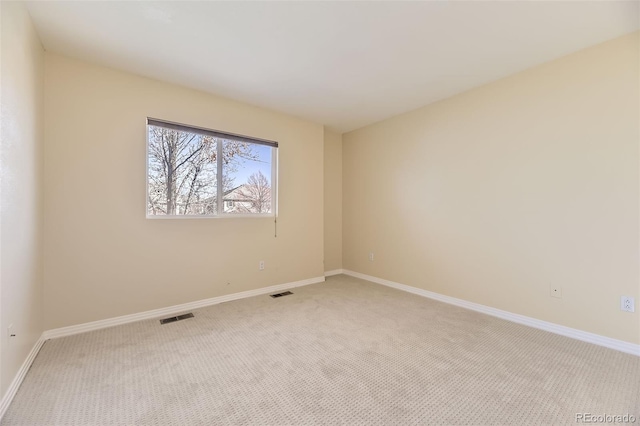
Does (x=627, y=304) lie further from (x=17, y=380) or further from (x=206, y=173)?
(x=17, y=380)

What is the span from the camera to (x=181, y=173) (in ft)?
9.72

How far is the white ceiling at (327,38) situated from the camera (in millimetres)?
1820

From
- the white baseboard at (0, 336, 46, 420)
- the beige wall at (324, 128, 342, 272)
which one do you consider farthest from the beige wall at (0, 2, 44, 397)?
the beige wall at (324, 128, 342, 272)

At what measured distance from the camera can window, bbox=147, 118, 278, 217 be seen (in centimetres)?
282

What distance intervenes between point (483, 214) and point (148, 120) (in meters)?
3.65

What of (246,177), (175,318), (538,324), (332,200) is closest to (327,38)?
(246,177)

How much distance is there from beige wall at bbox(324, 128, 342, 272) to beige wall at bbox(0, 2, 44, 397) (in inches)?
131

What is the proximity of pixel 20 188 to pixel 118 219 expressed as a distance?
86 centimetres

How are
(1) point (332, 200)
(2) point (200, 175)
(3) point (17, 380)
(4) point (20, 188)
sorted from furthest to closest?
(1) point (332, 200), (2) point (200, 175), (4) point (20, 188), (3) point (17, 380)

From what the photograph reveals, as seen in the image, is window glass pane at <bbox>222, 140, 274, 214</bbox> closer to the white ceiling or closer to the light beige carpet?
the white ceiling

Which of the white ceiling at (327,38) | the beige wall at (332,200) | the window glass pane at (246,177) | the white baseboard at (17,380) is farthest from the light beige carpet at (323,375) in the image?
the white ceiling at (327,38)

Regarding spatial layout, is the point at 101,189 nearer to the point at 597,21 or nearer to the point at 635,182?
the point at 597,21

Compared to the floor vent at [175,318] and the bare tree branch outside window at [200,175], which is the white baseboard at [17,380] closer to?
the floor vent at [175,318]

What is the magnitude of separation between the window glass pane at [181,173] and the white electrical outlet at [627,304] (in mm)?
3862
